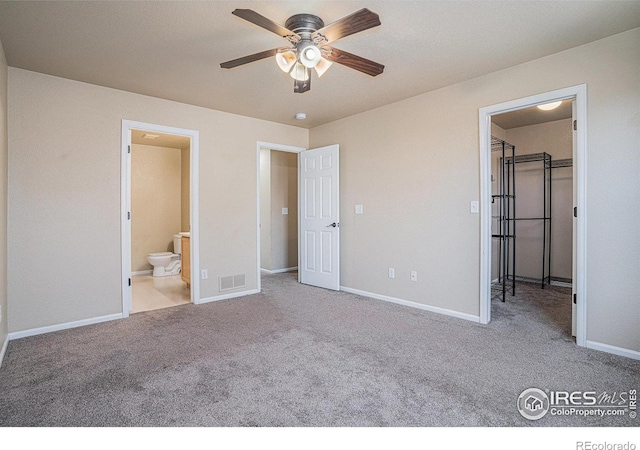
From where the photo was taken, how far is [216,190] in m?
4.24

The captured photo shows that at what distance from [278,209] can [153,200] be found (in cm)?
236

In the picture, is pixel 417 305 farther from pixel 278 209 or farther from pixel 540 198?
pixel 278 209

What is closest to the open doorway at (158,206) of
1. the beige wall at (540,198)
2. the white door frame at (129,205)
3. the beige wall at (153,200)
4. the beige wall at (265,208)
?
the beige wall at (153,200)

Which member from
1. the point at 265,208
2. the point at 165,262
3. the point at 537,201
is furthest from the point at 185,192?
the point at 537,201

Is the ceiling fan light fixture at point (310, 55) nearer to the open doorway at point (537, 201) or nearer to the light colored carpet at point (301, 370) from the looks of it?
the light colored carpet at point (301, 370)

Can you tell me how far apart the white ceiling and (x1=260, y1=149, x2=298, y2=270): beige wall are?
9.08 feet

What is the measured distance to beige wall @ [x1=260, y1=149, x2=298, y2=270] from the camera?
629 centimetres

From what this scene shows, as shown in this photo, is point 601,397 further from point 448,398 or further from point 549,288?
point 549,288

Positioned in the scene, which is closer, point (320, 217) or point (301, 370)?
point (301, 370)

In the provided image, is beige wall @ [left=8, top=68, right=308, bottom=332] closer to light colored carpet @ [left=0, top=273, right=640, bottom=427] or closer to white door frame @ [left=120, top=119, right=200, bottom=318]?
white door frame @ [left=120, top=119, right=200, bottom=318]

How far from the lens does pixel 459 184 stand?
3436 mm

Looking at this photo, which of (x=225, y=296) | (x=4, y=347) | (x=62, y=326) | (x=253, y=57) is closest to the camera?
(x=253, y=57)

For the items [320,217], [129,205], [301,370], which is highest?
[129,205]
